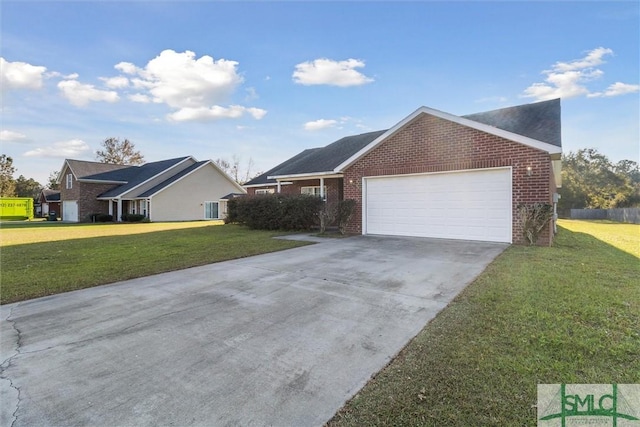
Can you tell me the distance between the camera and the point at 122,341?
3.38 meters

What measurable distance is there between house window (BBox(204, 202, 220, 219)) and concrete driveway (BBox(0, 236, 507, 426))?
2749 cm

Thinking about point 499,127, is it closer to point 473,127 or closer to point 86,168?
point 473,127

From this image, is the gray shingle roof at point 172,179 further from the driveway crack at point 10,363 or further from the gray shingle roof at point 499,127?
the driveway crack at point 10,363

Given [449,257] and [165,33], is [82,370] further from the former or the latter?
[165,33]

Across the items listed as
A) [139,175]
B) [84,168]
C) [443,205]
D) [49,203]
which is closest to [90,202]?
[84,168]

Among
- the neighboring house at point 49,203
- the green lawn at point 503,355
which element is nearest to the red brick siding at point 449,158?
the green lawn at point 503,355

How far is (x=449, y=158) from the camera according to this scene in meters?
10.7

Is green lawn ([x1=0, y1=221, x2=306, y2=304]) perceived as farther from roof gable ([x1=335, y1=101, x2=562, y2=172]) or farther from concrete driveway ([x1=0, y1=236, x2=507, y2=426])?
roof gable ([x1=335, y1=101, x2=562, y2=172])

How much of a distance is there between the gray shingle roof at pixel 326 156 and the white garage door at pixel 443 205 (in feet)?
12.0

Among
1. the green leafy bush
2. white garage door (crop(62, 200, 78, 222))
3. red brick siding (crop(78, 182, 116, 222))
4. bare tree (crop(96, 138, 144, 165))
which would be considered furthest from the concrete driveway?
bare tree (crop(96, 138, 144, 165))

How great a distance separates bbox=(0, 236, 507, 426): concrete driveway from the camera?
2287 millimetres

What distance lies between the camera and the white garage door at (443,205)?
9930mm

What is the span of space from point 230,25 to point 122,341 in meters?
11.5

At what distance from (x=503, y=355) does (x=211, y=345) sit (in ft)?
9.30
